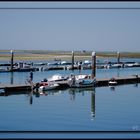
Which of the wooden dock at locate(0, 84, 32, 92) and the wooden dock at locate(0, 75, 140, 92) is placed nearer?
the wooden dock at locate(0, 84, 32, 92)

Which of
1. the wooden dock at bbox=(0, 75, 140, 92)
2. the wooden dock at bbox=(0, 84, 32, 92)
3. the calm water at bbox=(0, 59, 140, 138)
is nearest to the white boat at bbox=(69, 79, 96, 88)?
the wooden dock at bbox=(0, 75, 140, 92)

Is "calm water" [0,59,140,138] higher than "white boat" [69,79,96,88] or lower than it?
lower

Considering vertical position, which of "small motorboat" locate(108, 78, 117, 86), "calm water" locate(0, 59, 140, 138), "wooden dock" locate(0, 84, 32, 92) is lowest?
"calm water" locate(0, 59, 140, 138)

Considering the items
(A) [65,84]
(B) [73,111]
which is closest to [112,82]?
(A) [65,84]

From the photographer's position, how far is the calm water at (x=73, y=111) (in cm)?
1695

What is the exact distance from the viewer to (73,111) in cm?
2159

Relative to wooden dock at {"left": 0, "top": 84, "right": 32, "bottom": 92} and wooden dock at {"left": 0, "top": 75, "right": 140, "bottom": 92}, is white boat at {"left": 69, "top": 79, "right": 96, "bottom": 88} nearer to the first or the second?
wooden dock at {"left": 0, "top": 75, "right": 140, "bottom": 92}

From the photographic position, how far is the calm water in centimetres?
1695

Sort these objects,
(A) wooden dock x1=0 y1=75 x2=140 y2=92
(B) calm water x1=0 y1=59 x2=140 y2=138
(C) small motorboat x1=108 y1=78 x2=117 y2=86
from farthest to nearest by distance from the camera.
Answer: (C) small motorboat x1=108 y1=78 x2=117 y2=86 < (A) wooden dock x1=0 y1=75 x2=140 y2=92 < (B) calm water x1=0 y1=59 x2=140 y2=138

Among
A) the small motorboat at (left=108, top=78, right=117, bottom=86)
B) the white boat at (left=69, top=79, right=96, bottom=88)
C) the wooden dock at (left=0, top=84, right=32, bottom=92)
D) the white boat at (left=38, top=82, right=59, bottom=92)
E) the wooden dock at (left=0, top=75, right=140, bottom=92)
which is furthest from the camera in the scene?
the small motorboat at (left=108, top=78, right=117, bottom=86)

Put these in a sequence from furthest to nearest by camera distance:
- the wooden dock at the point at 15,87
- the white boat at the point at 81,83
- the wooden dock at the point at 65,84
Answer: the white boat at the point at 81,83, the wooden dock at the point at 65,84, the wooden dock at the point at 15,87

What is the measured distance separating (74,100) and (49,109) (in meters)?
4.82

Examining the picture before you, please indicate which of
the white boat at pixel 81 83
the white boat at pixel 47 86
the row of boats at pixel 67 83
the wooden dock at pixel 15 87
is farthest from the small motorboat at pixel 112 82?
the wooden dock at pixel 15 87

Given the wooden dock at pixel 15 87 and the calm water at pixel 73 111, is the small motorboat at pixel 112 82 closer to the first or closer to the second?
the calm water at pixel 73 111
